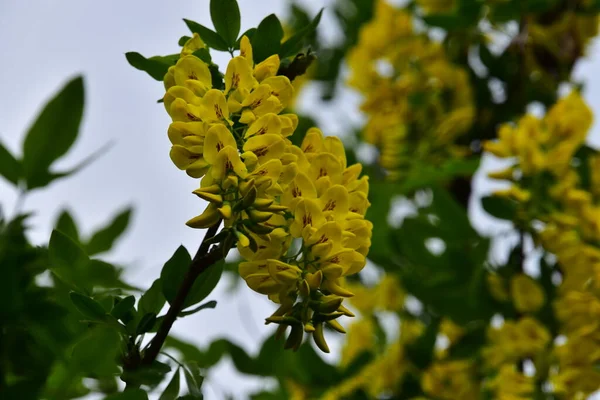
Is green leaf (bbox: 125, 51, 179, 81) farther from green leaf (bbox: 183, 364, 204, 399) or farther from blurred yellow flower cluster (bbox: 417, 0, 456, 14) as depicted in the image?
blurred yellow flower cluster (bbox: 417, 0, 456, 14)

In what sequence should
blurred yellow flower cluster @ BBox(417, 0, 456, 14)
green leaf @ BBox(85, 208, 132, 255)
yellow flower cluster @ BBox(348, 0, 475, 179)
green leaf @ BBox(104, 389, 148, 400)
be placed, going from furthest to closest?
blurred yellow flower cluster @ BBox(417, 0, 456, 14) → yellow flower cluster @ BBox(348, 0, 475, 179) → green leaf @ BBox(85, 208, 132, 255) → green leaf @ BBox(104, 389, 148, 400)

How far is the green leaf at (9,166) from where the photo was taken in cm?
63

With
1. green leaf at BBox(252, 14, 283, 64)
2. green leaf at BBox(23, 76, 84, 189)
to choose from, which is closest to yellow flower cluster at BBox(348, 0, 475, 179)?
green leaf at BBox(23, 76, 84, 189)

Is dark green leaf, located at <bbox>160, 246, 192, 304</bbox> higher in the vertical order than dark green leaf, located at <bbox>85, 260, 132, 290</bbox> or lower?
higher

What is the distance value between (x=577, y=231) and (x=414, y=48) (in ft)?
1.58

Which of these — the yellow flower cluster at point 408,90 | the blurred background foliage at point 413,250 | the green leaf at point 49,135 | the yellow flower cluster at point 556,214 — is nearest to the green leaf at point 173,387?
the blurred background foliage at point 413,250

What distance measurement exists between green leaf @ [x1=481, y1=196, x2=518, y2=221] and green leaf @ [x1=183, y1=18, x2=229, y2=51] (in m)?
0.45

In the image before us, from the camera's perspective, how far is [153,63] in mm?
443

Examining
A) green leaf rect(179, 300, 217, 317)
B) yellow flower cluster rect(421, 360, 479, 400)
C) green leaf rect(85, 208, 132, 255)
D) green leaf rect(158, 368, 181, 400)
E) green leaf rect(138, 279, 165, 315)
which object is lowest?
yellow flower cluster rect(421, 360, 479, 400)

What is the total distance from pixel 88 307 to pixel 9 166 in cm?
27

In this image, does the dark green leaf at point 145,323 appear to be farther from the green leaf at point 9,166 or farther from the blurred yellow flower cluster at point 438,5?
the blurred yellow flower cluster at point 438,5

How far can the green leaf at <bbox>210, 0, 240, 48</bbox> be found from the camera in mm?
454

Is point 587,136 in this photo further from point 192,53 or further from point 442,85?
point 192,53

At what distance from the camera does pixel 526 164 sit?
843 millimetres
